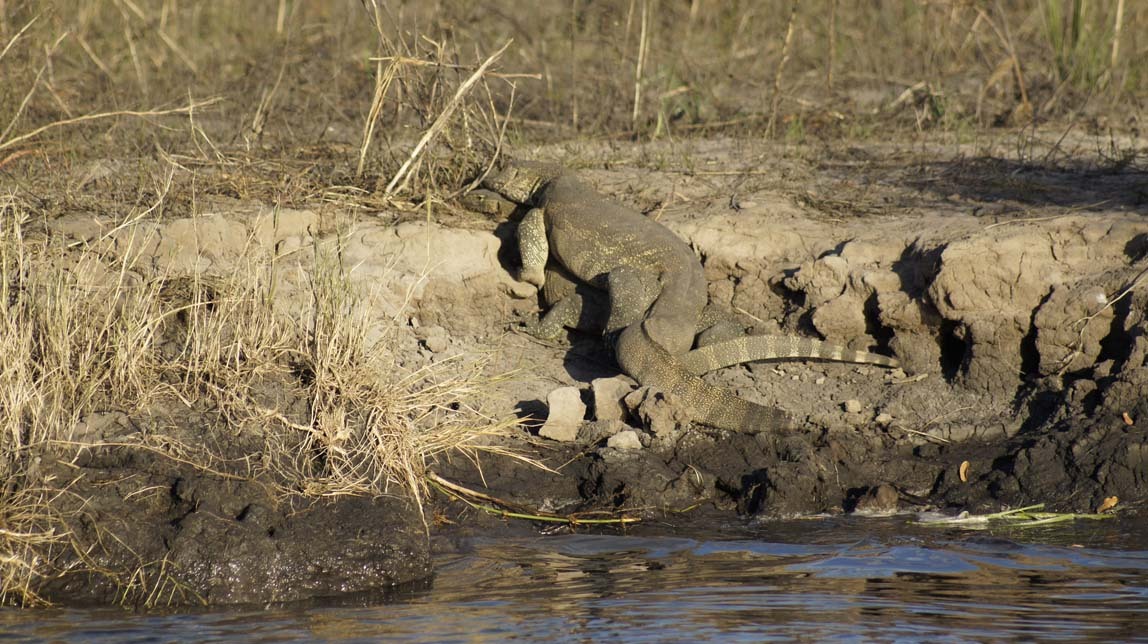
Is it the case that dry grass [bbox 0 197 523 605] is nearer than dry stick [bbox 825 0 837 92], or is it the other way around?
dry grass [bbox 0 197 523 605]

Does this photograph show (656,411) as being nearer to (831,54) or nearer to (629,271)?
(629,271)

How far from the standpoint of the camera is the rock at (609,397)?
242 inches

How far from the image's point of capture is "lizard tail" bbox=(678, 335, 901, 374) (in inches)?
259

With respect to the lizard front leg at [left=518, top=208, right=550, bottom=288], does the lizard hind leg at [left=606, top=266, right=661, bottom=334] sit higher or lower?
lower

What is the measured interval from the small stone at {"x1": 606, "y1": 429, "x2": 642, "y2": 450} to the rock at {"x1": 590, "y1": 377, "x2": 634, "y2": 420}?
193mm

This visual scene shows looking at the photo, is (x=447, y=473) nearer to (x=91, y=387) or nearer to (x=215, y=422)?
(x=215, y=422)

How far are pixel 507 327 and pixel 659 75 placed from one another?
322cm

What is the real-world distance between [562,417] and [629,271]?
4.29ft

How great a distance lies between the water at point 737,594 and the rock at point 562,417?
71 cm

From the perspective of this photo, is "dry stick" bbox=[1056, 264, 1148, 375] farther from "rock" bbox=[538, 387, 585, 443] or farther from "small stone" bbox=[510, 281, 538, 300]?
"small stone" bbox=[510, 281, 538, 300]

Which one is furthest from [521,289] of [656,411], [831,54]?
[831,54]

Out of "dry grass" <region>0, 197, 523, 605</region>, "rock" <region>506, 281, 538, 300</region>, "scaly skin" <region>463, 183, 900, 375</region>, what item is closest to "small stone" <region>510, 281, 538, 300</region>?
"rock" <region>506, 281, 538, 300</region>

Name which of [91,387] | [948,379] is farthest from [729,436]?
[91,387]

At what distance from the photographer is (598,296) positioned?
7238 millimetres
